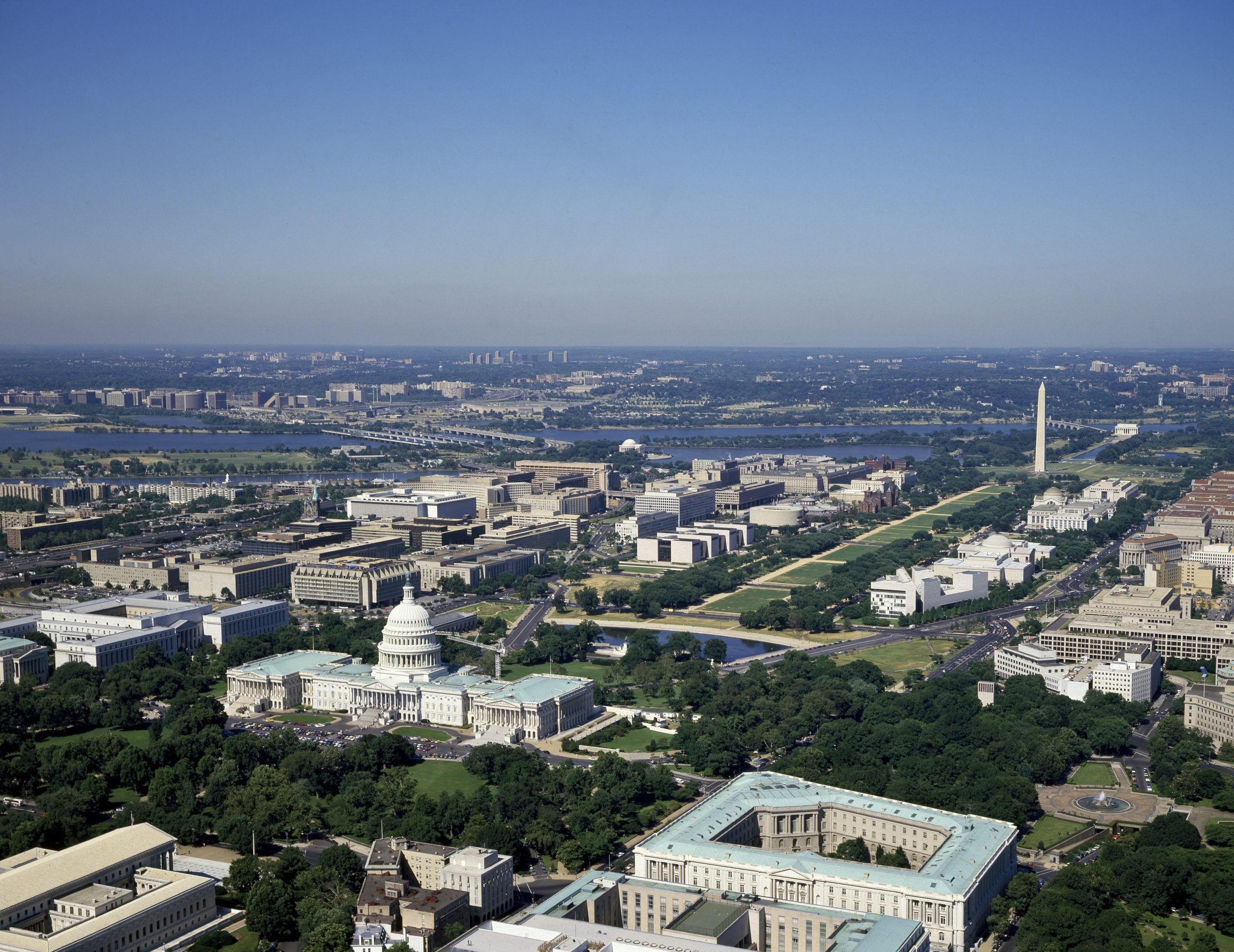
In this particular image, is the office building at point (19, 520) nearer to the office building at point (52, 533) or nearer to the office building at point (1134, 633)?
the office building at point (52, 533)

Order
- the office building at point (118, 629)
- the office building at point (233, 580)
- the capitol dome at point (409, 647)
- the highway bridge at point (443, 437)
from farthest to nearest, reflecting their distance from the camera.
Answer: the highway bridge at point (443, 437) → the office building at point (233, 580) → the office building at point (118, 629) → the capitol dome at point (409, 647)

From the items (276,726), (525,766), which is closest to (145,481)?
(276,726)

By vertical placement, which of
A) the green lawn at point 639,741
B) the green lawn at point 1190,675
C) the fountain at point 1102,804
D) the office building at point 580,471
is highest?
the office building at point 580,471

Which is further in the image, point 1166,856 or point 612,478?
point 612,478

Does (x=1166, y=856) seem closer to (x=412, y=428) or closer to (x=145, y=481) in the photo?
(x=145, y=481)

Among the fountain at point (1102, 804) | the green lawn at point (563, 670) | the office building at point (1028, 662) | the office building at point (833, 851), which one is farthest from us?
the green lawn at point (563, 670)

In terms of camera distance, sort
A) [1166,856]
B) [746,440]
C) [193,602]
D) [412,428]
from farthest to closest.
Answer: [412,428]
[746,440]
[193,602]
[1166,856]

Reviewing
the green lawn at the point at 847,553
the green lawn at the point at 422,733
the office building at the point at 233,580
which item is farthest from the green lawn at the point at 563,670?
the green lawn at the point at 847,553
